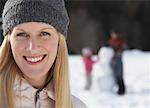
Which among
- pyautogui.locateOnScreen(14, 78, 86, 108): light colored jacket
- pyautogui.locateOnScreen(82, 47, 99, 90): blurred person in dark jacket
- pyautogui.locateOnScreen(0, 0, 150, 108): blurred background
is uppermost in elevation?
pyautogui.locateOnScreen(0, 0, 150, 108): blurred background

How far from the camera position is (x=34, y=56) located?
2.09m

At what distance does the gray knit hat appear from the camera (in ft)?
6.92

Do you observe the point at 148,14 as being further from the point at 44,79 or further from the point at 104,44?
the point at 44,79

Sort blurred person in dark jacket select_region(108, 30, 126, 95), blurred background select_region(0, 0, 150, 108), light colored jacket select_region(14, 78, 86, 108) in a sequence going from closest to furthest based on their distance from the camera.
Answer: light colored jacket select_region(14, 78, 86, 108) → blurred person in dark jacket select_region(108, 30, 126, 95) → blurred background select_region(0, 0, 150, 108)

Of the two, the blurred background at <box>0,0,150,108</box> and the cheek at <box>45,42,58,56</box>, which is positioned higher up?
the blurred background at <box>0,0,150,108</box>

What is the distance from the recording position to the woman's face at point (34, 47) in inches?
81.8

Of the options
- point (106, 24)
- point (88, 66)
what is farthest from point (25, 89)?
point (106, 24)

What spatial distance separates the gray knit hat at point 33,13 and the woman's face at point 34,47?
3 cm

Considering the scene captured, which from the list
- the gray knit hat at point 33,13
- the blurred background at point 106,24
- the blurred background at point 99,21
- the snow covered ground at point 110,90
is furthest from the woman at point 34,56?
the blurred background at point 99,21

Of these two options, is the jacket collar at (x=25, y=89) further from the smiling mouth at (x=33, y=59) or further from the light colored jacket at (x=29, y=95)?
the smiling mouth at (x=33, y=59)

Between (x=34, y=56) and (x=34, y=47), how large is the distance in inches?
1.8

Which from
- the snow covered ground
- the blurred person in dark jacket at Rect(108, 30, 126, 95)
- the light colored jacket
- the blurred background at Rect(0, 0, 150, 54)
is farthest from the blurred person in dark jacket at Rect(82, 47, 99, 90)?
the blurred background at Rect(0, 0, 150, 54)

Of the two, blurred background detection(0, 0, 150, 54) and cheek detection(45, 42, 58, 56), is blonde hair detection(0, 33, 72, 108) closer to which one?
cheek detection(45, 42, 58, 56)

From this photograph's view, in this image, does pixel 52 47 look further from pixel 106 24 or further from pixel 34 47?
pixel 106 24
